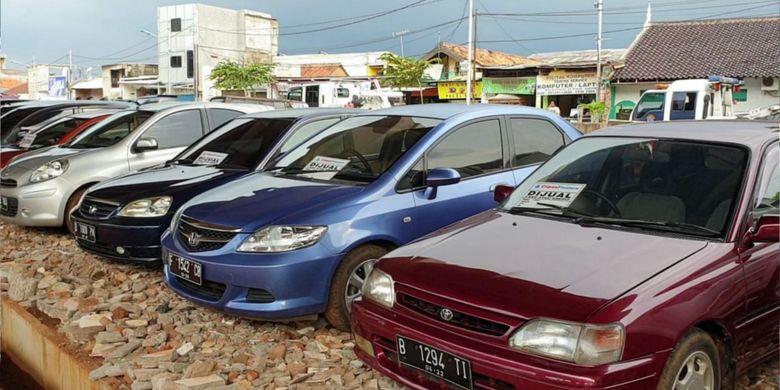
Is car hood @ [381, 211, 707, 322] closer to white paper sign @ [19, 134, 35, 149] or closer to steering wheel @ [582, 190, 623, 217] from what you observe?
steering wheel @ [582, 190, 623, 217]

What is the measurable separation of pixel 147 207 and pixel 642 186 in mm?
3922

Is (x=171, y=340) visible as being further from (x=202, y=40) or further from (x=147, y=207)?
(x=202, y=40)

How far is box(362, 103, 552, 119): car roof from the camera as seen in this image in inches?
193

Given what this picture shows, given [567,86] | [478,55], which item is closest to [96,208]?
[567,86]

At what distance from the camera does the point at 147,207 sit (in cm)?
527

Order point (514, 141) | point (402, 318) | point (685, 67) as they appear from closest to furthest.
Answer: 1. point (402, 318)
2. point (514, 141)
3. point (685, 67)

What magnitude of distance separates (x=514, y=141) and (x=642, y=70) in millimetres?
24485

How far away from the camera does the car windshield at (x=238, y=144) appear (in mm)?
5914

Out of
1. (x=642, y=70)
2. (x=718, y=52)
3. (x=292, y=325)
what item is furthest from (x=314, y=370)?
(x=718, y=52)

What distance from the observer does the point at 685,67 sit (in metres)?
26.3

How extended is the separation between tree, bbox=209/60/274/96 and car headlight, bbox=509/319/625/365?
132ft

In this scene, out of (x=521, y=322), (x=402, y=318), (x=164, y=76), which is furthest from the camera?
(x=164, y=76)

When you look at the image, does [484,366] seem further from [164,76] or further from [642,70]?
[164,76]

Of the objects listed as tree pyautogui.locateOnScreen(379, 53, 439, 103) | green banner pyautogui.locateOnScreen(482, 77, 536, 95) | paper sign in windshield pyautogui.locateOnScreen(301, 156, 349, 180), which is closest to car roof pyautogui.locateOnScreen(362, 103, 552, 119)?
paper sign in windshield pyautogui.locateOnScreen(301, 156, 349, 180)
